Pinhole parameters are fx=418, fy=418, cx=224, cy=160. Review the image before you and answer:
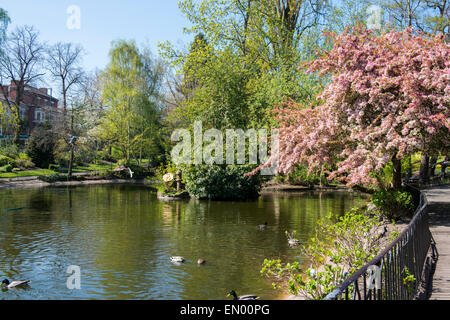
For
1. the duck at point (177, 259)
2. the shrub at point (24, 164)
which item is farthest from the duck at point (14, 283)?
the shrub at point (24, 164)

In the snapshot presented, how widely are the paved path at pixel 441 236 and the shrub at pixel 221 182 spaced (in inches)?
388

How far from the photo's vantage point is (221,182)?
25016 millimetres

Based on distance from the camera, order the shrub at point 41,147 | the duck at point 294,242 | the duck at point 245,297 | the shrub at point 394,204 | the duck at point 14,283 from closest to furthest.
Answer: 1. the duck at point 245,297
2. the duck at point 14,283
3. the duck at point 294,242
4. the shrub at point 394,204
5. the shrub at point 41,147

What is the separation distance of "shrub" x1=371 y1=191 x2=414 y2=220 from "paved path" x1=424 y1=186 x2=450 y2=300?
89 cm

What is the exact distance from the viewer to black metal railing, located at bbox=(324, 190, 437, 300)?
4273mm

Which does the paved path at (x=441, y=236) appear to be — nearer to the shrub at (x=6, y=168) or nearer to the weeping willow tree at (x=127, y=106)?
the weeping willow tree at (x=127, y=106)

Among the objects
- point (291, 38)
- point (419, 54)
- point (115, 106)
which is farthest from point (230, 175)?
point (115, 106)

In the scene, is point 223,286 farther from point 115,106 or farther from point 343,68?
point 115,106

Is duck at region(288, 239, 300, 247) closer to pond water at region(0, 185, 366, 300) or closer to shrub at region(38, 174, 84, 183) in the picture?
pond water at region(0, 185, 366, 300)

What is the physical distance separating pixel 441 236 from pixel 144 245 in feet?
27.0

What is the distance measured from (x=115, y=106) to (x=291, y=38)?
77.4 feet

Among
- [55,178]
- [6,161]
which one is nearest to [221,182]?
[55,178]

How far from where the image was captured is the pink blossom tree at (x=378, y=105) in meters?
12.2

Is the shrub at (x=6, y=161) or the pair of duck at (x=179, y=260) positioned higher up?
the shrub at (x=6, y=161)
